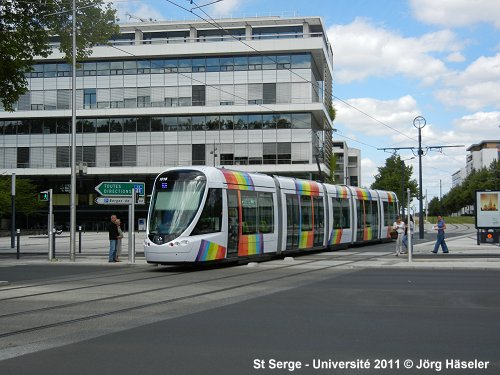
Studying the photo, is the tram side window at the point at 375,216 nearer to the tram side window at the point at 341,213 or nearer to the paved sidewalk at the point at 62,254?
the tram side window at the point at 341,213

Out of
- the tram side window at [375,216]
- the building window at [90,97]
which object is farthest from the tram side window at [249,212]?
the building window at [90,97]

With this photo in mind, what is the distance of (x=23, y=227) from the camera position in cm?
7194

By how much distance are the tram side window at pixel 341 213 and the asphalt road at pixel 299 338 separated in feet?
55.3

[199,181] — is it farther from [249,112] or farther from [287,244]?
[249,112]

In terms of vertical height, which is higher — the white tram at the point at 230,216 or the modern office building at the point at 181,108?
the modern office building at the point at 181,108

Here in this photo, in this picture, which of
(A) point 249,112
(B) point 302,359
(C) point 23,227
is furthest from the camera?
(C) point 23,227

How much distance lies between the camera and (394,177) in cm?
8700

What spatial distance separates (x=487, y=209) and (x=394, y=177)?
5645cm

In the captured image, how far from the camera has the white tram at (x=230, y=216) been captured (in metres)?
19.2

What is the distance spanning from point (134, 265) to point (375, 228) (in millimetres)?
18256

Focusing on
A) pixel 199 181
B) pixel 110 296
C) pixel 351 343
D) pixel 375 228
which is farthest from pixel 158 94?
pixel 351 343

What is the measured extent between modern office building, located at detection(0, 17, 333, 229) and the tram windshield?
39.7 metres

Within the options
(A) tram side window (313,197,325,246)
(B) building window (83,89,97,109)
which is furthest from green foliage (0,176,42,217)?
(A) tram side window (313,197,325,246)

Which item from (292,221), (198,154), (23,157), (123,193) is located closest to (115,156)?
(198,154)
